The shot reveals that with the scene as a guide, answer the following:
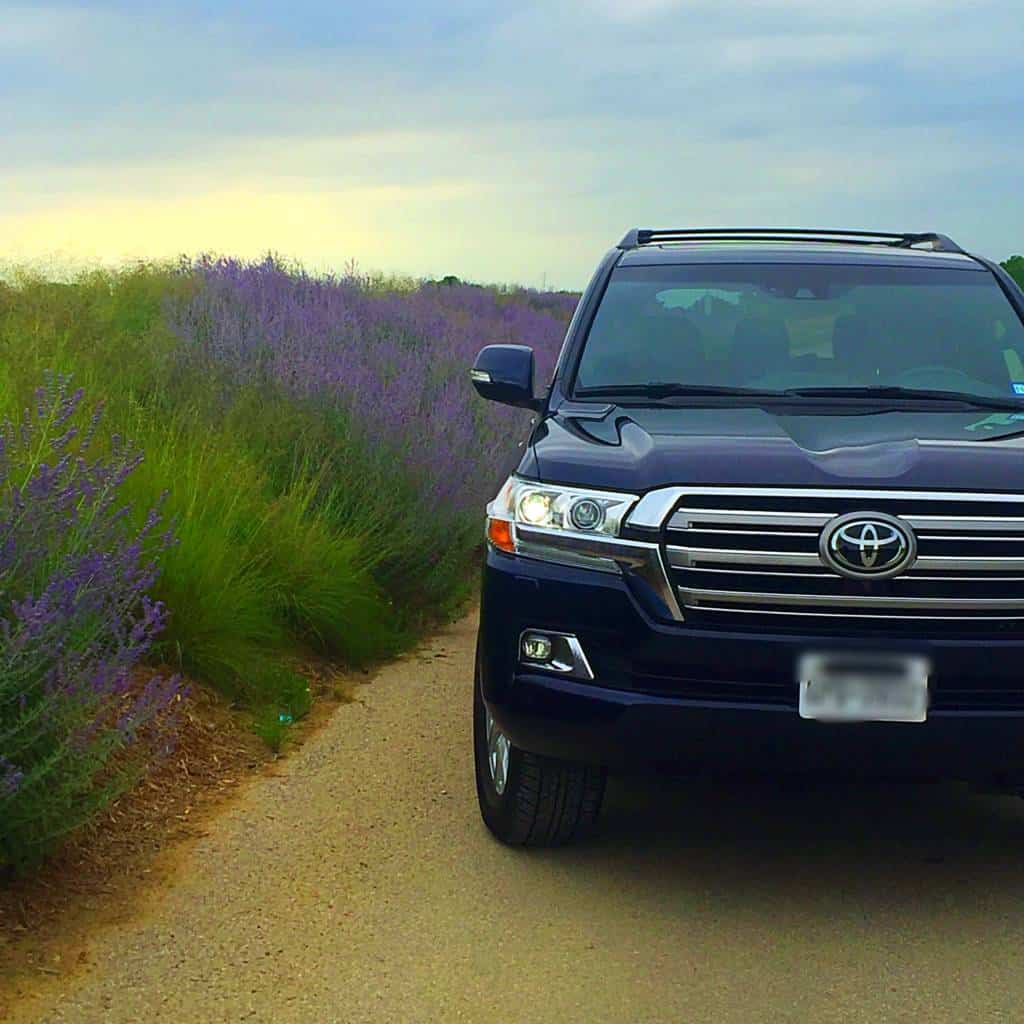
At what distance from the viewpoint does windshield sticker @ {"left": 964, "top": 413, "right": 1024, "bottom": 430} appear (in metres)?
5.02

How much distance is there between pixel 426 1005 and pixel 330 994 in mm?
242

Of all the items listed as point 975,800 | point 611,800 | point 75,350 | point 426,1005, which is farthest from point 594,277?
point 75,350

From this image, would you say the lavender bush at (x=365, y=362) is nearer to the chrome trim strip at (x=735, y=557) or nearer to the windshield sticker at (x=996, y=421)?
the windshield sticker at (x=996, y=421)

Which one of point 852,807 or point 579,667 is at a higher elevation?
point 579,667

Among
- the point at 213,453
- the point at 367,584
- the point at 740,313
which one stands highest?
the point at 740,313

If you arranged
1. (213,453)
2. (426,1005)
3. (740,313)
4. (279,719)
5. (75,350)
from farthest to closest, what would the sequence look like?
(75,350)
(213,453)
(279,719)
(740,313)
(426,1005)

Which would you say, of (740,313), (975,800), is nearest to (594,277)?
(740,313)

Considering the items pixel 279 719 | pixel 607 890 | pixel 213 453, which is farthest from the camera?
pixel 213 453

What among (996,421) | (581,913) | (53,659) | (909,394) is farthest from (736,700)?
(53,659)

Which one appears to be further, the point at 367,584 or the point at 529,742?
the point at 367,584

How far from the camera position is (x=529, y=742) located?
461 centimetres

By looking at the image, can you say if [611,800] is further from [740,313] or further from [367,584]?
[367,584]

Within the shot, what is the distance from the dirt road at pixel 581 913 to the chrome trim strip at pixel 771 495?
1142 millimetres

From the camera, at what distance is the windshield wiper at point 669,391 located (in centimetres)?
557
